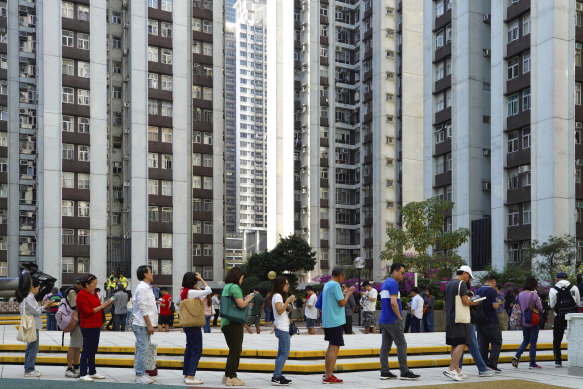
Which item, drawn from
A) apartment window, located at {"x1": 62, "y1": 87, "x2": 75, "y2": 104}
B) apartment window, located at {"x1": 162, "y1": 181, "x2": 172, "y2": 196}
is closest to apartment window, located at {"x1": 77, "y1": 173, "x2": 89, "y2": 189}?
apartment window, located at {"x1": 62, "y1": 87, "x2": 75, "y2": 104}

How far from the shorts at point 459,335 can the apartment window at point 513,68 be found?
4075 centimetres

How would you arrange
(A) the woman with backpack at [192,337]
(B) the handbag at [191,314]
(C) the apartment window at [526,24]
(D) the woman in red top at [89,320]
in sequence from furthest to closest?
(C) the apartment window at [526,24] < (D) the woman in red top at [89,320] < (A) the woman with backpack at [192,337] < (B) the handbag at [191,314]

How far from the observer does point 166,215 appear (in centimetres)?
7056

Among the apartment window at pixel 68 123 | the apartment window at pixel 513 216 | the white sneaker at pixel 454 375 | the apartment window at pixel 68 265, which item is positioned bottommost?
the apartment window at pixel 68 265

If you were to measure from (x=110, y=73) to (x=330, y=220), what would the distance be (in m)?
34.4

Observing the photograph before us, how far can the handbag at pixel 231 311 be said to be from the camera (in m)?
11.8

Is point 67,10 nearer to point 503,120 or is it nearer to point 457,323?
point 503,120

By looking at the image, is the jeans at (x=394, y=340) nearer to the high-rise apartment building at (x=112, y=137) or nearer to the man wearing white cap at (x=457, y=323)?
the man wearing white cap at (x=457, y=323)

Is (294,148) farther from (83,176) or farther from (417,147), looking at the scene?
(83,176)

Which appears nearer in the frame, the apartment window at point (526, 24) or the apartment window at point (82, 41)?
the apartment window at point (526, 24)

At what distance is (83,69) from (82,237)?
1623 cm

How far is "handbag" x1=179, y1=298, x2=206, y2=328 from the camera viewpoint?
39.1 ft

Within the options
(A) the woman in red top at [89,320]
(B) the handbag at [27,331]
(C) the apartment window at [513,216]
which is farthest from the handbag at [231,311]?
(C) the apartment window at [513,216]

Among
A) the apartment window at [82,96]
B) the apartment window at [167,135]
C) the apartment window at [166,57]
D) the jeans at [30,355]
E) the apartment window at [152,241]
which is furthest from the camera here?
the apartment window at [166,57]
